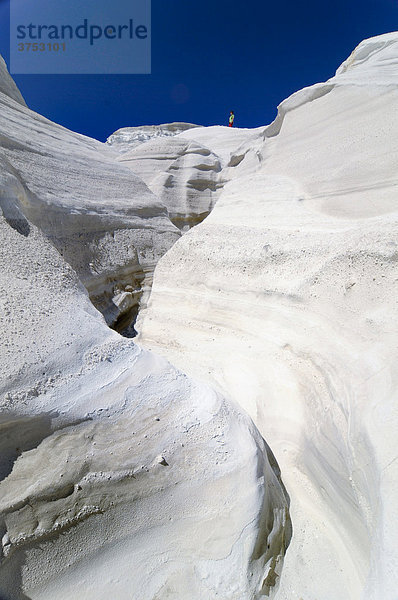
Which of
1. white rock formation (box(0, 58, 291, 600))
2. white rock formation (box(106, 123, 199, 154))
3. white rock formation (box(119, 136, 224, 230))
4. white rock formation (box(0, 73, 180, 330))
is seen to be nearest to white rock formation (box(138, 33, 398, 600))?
white rock formation (box(0, 58, 291, 600))

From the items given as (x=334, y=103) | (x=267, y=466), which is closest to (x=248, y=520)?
(x=267, y=466)

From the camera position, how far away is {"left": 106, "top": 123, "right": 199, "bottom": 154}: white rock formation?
1402 centimetres

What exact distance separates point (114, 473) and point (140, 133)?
15.9m

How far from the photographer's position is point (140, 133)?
14281 mm

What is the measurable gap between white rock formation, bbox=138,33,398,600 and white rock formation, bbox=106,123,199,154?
11.6 metres

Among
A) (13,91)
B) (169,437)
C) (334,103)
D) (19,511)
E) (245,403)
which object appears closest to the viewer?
(19,511)

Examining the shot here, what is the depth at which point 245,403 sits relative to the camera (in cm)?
212

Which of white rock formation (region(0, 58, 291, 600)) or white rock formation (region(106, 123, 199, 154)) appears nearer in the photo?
white rock formation (region(0, 58, 291, 600))

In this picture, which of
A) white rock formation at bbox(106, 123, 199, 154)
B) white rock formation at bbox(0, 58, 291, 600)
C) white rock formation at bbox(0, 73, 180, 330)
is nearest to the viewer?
white rock formation at bbox(0, 58, 291, 600)

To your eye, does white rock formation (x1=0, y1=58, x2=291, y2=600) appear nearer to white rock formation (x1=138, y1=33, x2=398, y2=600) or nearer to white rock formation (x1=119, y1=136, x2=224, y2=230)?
white rock formation (x1=138, y1=33, x2=398, y2=600)

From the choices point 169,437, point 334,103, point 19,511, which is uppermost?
point 334,103

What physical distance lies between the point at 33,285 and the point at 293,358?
1803 mm

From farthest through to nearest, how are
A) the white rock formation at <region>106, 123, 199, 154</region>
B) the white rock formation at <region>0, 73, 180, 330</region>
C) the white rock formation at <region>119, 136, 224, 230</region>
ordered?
1. the white rock formation at <region>106, 123, 199, 154</region>
2. the white rock formation at <region>119, 136, 224, 230</region>
3. the white rock formation at <region>0, 73, 180, 330</region>

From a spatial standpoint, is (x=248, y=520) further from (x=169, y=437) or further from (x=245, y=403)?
(x=245, y=403)
